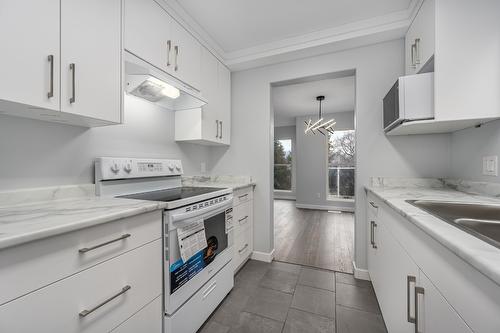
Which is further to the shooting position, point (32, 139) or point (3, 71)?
point (32, 139)

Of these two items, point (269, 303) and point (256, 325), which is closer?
point (256, 325)

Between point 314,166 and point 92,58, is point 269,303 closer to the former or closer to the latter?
point 92,58

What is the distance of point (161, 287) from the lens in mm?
1151

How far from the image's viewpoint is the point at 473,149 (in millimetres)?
1521

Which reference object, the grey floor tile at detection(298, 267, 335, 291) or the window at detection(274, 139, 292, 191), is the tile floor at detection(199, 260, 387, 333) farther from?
the window at detection(274, 139, 292, 191)

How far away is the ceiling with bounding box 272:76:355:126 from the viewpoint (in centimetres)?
353

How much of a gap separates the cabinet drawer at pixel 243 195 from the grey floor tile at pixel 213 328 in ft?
3.23

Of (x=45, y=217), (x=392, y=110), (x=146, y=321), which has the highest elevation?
(x=392, y=110)

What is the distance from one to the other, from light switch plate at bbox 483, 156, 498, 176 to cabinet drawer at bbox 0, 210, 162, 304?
7.14ft

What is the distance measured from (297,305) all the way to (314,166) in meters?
4.31

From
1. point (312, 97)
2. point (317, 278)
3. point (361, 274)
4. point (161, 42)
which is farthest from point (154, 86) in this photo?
point (312, 97)

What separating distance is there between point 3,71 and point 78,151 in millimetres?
626

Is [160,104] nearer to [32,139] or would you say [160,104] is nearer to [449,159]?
[32,139]

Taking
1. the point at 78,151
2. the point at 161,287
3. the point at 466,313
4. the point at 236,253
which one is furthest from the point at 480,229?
the point at 78,151
